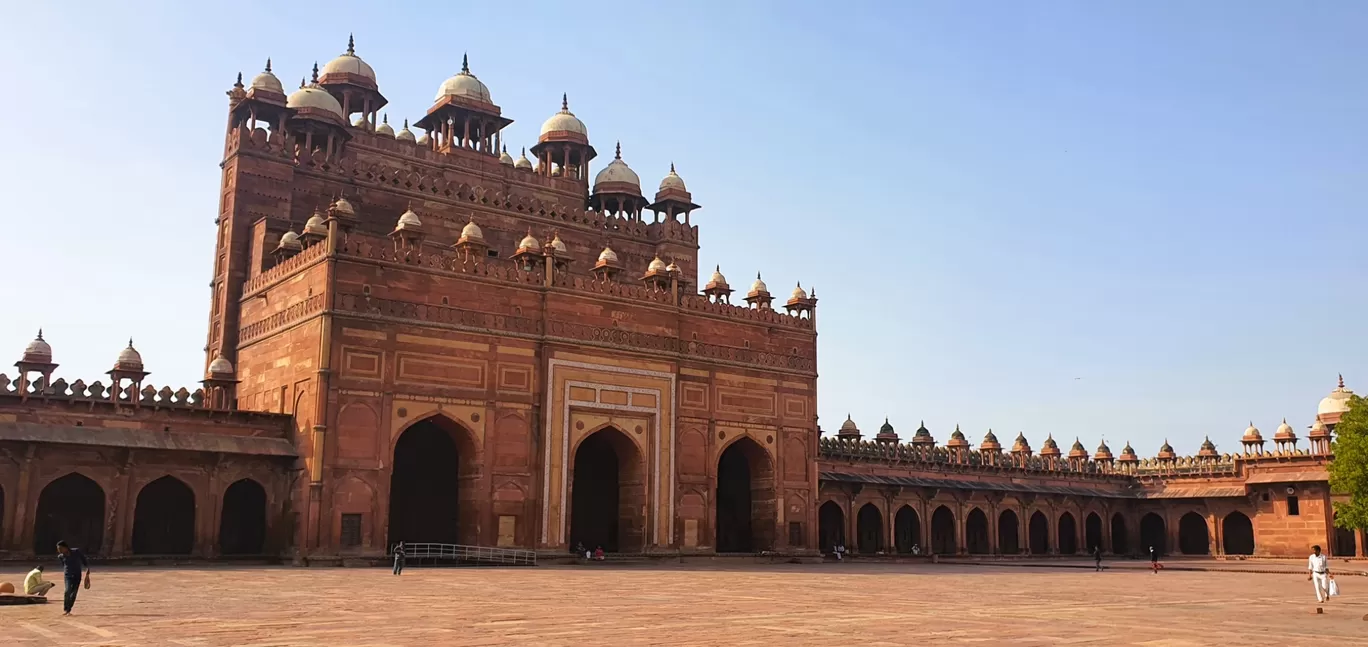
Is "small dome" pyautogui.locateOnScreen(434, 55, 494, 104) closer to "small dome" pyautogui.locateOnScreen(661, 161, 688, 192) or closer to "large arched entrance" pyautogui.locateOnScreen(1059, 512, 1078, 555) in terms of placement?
"small dome" pyautogui.locateOnScreen(661, 161, 688, 192)

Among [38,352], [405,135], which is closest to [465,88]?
[405,135]

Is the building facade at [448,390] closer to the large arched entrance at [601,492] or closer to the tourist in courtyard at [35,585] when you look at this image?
the large arched entrance at [601,492]

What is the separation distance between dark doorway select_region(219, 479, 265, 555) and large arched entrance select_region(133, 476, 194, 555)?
2.59 ft

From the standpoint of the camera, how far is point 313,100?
33062 millimetres

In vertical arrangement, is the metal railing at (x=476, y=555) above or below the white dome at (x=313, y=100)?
below

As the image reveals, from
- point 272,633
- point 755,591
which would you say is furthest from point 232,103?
point 272,633

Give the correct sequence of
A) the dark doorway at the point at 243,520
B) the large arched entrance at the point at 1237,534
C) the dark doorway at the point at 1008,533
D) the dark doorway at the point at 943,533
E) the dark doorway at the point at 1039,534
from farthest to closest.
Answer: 1. the dark doorway at the point at 1039,534
2. the dark doorway at the point at 1008,533
3. the large arched entrance at the point at 1237,534
4. the dark doorway at the point at 943,533
5. the dark doorway at the point at 243,520

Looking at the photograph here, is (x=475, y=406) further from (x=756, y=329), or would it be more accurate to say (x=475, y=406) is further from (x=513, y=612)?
(x=513, y=612)

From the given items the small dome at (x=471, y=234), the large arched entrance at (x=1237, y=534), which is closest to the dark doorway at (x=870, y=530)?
the large arched entrance at (x=1237, y=534)

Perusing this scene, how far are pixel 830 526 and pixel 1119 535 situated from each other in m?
15.8

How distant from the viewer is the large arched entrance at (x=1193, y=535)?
49.3 m

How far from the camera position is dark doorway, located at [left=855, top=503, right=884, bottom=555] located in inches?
1691

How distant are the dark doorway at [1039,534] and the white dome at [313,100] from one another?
3108 centimetres

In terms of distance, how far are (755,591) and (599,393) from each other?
13257 millimetres
